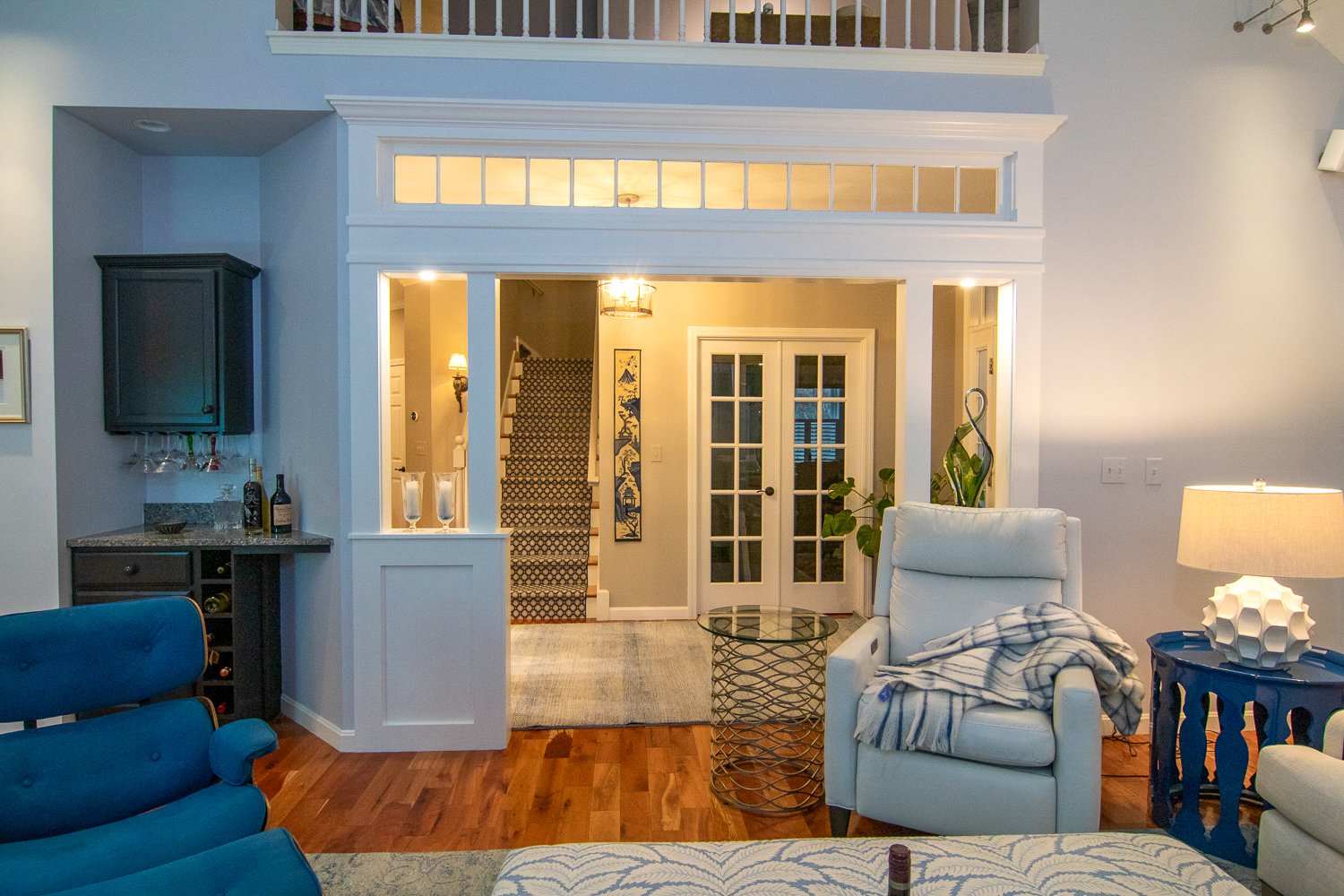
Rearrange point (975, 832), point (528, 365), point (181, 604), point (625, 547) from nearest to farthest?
point (181, 604), point (975, 832), point (625, 547), point (528, 365)

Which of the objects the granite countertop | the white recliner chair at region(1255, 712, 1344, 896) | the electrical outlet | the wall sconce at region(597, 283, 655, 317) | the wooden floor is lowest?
A: the wooden floor

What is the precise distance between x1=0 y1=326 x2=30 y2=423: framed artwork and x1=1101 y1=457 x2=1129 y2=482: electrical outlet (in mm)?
4535

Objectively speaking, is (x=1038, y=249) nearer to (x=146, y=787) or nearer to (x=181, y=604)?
(x=181, y=604)

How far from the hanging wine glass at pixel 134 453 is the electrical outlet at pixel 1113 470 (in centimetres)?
438

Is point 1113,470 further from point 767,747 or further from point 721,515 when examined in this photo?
point 721,515

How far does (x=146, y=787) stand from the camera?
6.68 ft

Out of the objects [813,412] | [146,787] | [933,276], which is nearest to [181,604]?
[146,787]

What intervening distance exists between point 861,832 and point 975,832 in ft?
1.35

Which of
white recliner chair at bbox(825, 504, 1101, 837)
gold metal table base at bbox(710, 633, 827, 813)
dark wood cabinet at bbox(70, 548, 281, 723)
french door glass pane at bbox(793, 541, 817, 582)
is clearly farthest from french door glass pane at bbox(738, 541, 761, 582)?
dark wood cabinet at bbox(70, 548, 281, 723)

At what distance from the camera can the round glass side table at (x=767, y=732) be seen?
2.86m

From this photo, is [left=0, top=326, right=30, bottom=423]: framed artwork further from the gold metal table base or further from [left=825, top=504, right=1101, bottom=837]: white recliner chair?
[left=825, top=504, right=1101, bottom=837]: white recliner chair

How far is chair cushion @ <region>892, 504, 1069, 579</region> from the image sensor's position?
282 cm

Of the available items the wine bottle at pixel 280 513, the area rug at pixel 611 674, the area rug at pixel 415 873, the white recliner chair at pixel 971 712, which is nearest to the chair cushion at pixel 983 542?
the white recliner chair at pixel 971 712

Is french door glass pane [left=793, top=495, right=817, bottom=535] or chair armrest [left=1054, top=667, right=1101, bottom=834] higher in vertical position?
french door glass pane [left=793, top=495, right=817, bottom=535]
